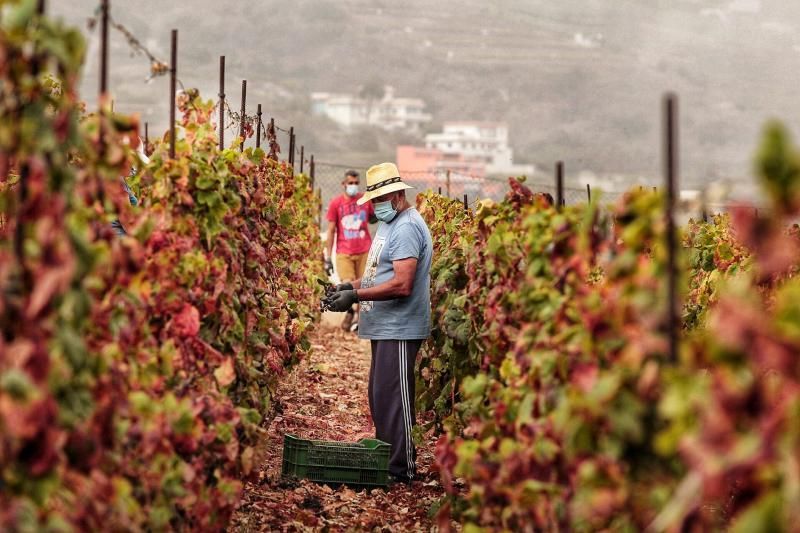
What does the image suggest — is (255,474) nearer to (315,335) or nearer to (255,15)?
(315,335)

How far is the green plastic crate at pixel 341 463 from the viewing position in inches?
256

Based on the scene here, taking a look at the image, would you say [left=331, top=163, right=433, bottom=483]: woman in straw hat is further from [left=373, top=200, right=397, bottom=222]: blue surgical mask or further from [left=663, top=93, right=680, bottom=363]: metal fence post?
[left=663, top=93, right=680, bottom=363]: metal fence post

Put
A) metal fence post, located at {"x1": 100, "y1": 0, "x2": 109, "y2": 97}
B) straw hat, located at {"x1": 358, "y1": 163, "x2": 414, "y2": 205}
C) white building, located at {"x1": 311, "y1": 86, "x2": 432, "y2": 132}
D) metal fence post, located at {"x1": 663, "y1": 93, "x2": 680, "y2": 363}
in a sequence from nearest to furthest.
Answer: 1. metal fence post, located at {"x1": 663, "y1": 93, "x2": 680, "y2": 363}
2. metal fence post, located at {"x1": 100, "y1": 0, "x2": 109, "y2": 97}
3. straw hat, located at {"x1": 358, "y1": 163, "x2": 414, "y2": 205}
4. white building, located at {"x1": 311, "y1": 86, "x2": 432, "y2": 132}

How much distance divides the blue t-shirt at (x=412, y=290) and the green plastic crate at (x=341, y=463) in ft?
2.12

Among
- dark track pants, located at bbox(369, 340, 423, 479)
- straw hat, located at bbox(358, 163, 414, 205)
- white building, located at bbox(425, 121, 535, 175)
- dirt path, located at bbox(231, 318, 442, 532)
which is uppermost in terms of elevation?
white building, located at bbox(425, 121, 535, 175)

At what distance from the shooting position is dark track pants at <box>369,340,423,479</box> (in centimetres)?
666

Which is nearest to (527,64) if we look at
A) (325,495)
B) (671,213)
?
(325,495)

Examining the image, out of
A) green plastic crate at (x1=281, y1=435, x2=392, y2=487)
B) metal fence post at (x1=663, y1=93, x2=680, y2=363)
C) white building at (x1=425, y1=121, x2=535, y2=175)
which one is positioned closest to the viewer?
metal fence post at (x1=663, y1=93, x2=680, y2=363)

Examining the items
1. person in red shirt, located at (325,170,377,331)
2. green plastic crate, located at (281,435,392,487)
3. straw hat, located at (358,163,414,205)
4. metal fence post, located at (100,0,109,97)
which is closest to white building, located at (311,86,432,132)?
person in red shirt, located at (325,170,377,331)

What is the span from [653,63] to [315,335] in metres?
140

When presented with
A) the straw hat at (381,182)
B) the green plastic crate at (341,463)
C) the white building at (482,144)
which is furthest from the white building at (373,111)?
the green plastic crate at (341,463)

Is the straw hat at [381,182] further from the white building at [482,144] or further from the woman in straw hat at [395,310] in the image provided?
the white building at [482,144]

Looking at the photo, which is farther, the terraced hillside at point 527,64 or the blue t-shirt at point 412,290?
the terraced hillside at point 527,64

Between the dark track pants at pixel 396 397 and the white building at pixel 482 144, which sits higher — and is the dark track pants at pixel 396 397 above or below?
below
